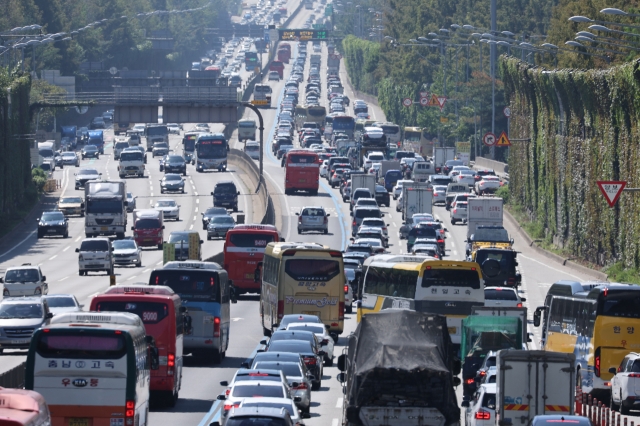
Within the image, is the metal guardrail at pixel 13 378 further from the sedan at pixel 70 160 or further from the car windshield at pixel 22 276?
the sedan at pixel 70 160

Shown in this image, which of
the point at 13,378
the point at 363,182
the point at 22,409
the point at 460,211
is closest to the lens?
the point at 22,409

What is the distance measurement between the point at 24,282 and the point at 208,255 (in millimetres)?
20509

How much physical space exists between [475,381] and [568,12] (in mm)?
80882

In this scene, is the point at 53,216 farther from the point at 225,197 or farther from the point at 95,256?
the point at 95,256

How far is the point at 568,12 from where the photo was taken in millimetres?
109500

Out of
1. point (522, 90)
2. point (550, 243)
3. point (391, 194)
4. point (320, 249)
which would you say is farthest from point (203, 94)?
point (320, 249)

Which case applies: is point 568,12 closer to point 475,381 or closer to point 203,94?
point 203,94

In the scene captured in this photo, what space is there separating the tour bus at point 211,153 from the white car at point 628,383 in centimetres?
9436

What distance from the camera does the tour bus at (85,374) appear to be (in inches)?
954

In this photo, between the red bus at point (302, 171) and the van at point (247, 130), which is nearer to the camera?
the red bus at point (302, 171)

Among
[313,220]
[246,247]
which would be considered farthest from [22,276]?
[313,220]

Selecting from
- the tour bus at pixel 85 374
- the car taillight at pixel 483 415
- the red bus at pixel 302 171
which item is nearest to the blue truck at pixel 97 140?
the red bus at pixel 302 171

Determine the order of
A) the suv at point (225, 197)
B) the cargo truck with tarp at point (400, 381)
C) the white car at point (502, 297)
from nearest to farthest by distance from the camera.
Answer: the cargo truck with tarp at point (400, 381)
the white car at point (502, 297)
the suv at point (225, 197)

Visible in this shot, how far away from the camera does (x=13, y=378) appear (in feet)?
95.8
